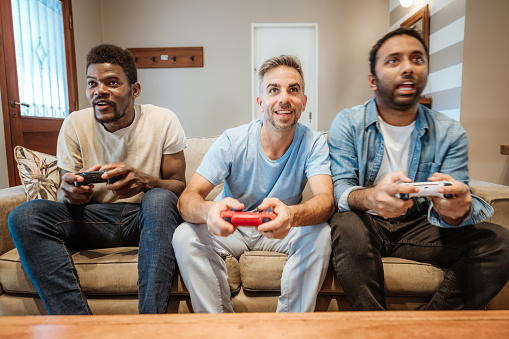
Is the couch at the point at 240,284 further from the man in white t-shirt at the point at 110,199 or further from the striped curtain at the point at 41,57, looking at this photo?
the striped curtain at the point at 41,57

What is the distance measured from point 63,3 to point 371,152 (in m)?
3.88

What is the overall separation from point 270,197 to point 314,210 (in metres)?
0.24

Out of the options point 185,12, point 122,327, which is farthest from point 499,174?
point 185,12

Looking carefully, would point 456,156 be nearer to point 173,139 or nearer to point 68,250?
point 173,139

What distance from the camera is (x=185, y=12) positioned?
14.4 ft

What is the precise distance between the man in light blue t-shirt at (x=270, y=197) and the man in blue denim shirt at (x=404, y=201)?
0.08 m

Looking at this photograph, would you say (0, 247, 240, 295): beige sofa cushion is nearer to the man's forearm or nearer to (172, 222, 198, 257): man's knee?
(172, 222, 198, 257): man's knee

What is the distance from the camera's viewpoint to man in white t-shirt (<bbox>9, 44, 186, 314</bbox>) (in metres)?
1.09

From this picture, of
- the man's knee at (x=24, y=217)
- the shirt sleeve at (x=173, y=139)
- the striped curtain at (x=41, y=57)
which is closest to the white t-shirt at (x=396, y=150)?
the shirt sleeve at (x=173, y=139)

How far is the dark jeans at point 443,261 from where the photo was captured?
1.03m

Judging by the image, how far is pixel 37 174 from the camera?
1.49 m

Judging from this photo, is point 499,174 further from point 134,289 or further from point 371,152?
point 134,289

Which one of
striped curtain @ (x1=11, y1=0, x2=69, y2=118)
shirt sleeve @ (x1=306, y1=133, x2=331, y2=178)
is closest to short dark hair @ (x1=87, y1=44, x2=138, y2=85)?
shirt sleeve @ (x1=306, y1=133, x2=331, y2=178)

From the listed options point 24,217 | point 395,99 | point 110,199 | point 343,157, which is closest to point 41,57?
point 110,199
